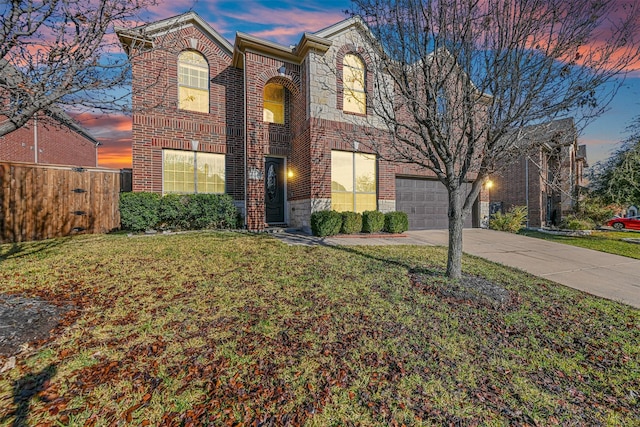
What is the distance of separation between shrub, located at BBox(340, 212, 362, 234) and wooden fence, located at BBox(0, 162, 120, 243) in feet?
23.1

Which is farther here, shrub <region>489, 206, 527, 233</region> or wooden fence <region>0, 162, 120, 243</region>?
shrub <region>489, 206, 527, 233</region>

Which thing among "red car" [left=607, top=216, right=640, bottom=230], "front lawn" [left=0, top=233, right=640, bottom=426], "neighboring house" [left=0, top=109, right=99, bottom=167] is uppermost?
"neighboring house" [left=0, top=109, right=99, bottom=167]

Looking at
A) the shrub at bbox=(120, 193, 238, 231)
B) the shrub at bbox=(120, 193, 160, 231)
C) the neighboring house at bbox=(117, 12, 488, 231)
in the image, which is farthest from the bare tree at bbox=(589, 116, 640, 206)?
the shrub at bbox=(120, 193, 160, 231)

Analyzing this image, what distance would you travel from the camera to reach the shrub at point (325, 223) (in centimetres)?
812

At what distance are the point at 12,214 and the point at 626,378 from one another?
37.0ft

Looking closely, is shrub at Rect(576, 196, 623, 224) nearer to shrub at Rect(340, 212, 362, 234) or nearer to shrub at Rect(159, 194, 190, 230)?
shrub at Rect(340, 212, 362, 234)

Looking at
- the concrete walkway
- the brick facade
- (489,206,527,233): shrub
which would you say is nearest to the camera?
the concrete walkway

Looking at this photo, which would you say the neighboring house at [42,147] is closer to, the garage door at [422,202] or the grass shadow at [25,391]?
the grass shadow at [25,391]

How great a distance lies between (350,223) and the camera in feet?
28.3

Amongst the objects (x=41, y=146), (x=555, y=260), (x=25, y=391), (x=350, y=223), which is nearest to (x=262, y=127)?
(x=350, y=223)

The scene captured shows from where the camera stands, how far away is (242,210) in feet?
33.4

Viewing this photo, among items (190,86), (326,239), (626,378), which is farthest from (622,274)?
(190,86)

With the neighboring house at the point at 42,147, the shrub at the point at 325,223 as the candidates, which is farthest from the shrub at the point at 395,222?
the neighboring house at the point at 42,147

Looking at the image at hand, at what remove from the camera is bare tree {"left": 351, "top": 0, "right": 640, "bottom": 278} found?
12.0ft
